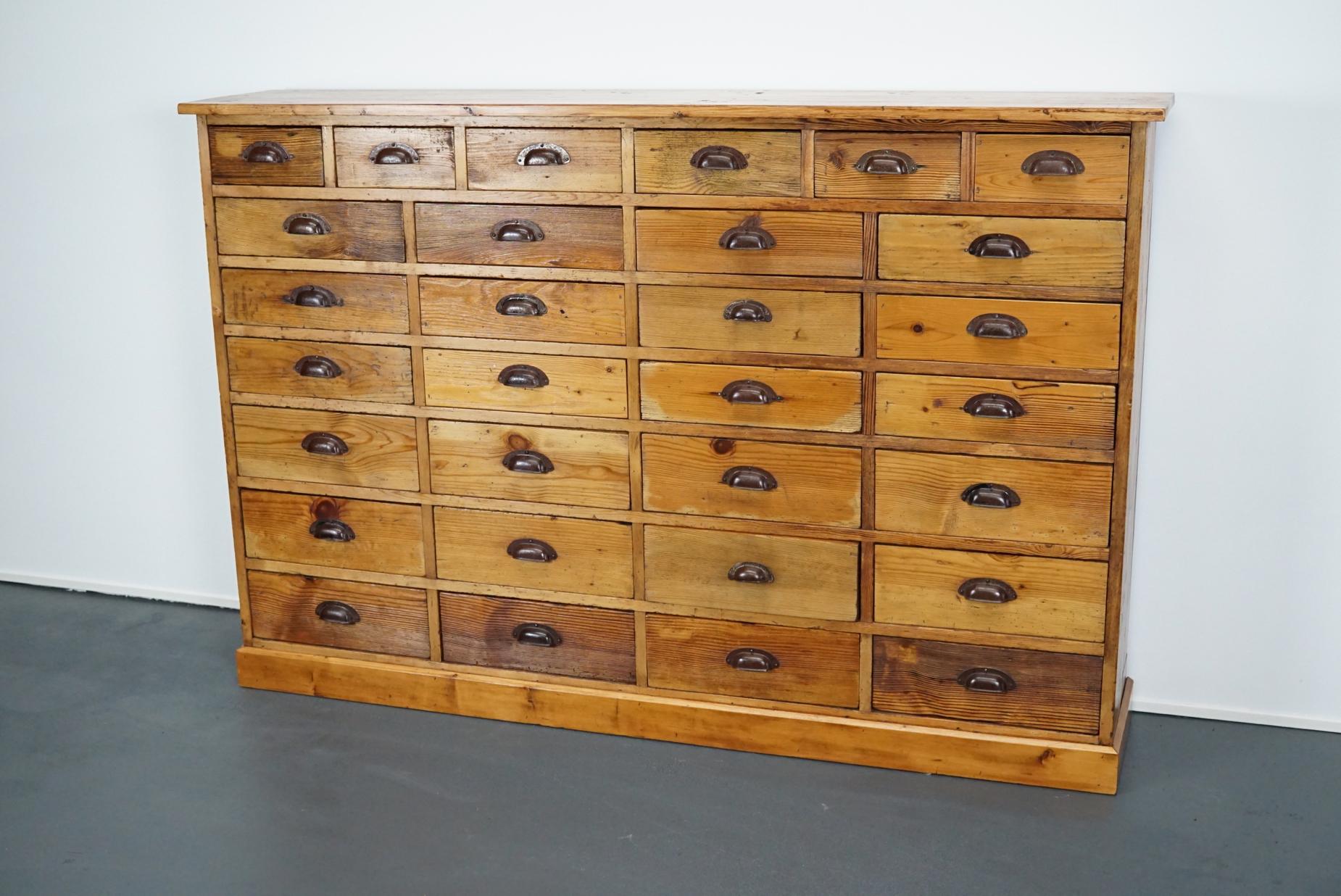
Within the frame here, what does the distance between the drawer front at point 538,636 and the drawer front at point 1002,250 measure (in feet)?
3.32

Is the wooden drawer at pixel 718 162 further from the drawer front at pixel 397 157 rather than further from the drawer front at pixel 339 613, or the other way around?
the drawer front at pixel 339 613

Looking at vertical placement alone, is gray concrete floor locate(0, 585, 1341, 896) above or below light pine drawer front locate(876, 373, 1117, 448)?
below

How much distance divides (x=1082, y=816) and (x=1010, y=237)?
1.16 metres

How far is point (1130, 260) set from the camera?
2717mm

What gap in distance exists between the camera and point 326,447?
131 inches

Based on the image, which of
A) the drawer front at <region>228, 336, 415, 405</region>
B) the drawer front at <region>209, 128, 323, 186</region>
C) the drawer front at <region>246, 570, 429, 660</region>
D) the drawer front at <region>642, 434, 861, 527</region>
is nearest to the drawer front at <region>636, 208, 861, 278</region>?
the drawer front at <region>642, 434, 861, 527</region>

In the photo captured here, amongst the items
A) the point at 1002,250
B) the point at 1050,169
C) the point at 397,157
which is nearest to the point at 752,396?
the point at 1002,250

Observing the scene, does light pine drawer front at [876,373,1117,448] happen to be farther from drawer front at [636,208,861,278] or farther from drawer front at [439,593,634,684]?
drawer front at [439,593,634,684]

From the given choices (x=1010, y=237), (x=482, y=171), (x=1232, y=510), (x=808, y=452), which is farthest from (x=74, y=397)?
(x=1232, y=510)

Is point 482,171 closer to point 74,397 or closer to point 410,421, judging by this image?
point 410,421

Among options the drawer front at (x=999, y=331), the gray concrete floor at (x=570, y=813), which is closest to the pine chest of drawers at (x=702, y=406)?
the drawer front at (x=999, y=331)

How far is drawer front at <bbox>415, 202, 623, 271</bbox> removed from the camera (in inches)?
119

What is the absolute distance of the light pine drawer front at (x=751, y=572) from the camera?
3.05 meters

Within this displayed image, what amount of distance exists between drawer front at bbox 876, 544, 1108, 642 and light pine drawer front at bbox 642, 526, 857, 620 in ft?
0.29
